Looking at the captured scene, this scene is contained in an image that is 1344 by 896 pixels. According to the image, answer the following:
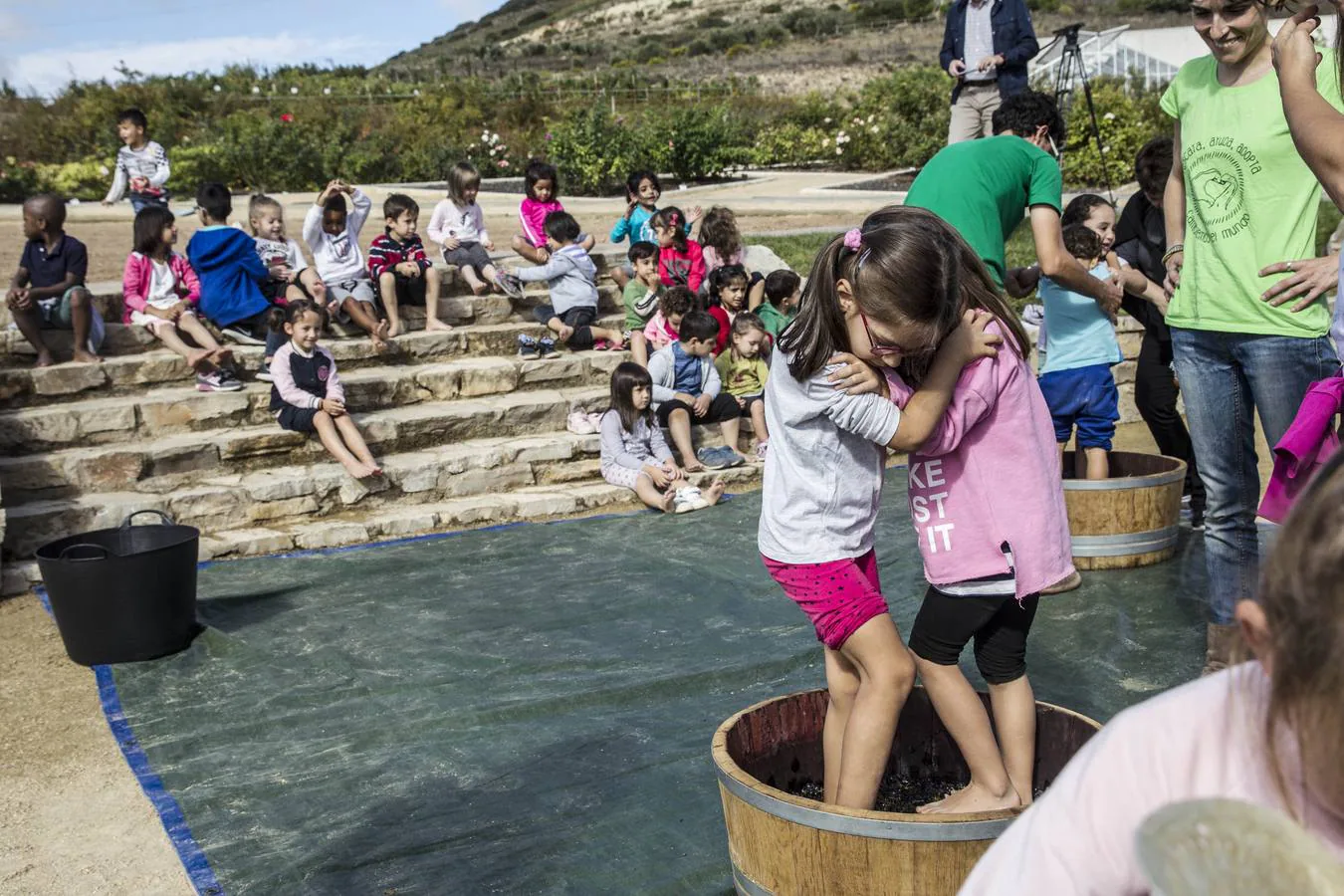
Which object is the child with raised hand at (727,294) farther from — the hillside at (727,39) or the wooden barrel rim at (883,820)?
the hillside at (727,39)

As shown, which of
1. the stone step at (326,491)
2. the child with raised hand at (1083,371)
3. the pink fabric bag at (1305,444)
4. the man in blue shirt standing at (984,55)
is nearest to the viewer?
the pink fabric bag at (1305,444)

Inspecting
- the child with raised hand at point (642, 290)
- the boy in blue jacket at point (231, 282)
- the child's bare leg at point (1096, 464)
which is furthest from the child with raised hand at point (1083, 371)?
the boy in blue jacket at point (231, 282)

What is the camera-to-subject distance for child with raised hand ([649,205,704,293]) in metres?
8.80

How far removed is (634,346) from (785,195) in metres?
8.66

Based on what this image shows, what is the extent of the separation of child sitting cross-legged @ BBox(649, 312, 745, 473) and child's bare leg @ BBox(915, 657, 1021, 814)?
15.9 ft

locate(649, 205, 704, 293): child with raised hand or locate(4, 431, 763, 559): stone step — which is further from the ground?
locate(649, 205, 704, 293): child with raised hand

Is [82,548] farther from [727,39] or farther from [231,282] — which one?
[727,39]

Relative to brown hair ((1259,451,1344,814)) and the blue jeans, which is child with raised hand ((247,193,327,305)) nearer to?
the blue jeans

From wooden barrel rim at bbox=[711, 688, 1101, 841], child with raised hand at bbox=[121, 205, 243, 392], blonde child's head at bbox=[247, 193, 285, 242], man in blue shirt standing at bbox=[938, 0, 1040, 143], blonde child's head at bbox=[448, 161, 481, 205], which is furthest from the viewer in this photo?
blonde child's head at bbox=[448, 161, 481, 205]

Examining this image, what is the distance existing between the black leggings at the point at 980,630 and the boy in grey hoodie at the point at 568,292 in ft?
19.2

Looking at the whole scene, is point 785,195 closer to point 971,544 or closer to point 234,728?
point 234,728

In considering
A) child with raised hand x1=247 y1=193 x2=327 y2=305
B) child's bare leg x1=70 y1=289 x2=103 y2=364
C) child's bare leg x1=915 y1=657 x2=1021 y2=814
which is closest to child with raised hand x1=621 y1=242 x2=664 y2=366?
child with raised hand x1=247 y1=193 x2=327 y2=305

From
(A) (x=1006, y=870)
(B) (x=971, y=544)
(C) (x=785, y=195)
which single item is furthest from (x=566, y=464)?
(C) (x=785, y=195)

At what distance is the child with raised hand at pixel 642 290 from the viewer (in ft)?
27.4
